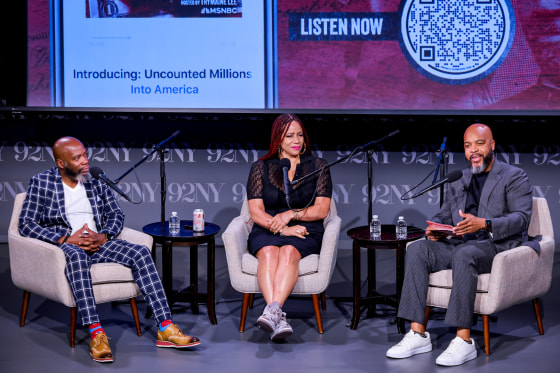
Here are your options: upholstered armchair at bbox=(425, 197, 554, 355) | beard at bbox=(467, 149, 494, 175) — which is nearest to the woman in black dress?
upholstered armchair at bbox=(425, 197, 554, 355)

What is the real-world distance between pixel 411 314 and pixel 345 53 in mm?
2893

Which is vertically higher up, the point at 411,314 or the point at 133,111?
the point at 133,111

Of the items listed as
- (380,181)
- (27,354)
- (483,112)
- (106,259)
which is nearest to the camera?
(27,354)

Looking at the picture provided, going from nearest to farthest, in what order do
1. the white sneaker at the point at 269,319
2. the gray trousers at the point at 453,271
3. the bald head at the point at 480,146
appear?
the gray trousers at the point at 453,271
the white sneaker at the point at 269,319
the bald head at the point at 480,146

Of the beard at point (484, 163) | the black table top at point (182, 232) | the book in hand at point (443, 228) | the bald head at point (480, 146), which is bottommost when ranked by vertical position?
the black table top at point (182, 232)

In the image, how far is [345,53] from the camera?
20.7ft

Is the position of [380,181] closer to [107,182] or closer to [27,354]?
[107,182]

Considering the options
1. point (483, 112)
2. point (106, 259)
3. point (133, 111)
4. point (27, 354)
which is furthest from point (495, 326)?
point (133, 111)

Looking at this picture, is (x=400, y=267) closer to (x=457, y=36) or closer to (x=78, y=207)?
(x=78, y=207)

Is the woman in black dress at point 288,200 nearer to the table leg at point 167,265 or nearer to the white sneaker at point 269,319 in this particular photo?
the white sneaker at point 269,319

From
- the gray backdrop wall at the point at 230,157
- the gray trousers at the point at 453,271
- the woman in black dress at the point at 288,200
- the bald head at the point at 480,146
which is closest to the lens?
the gray trousers at the point at 453,271

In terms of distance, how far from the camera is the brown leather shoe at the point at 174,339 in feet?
13.8

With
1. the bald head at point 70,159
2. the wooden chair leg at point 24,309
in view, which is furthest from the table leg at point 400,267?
the wooden chair leg at point 24,309

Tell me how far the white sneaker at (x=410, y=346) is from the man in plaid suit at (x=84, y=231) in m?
1.17
